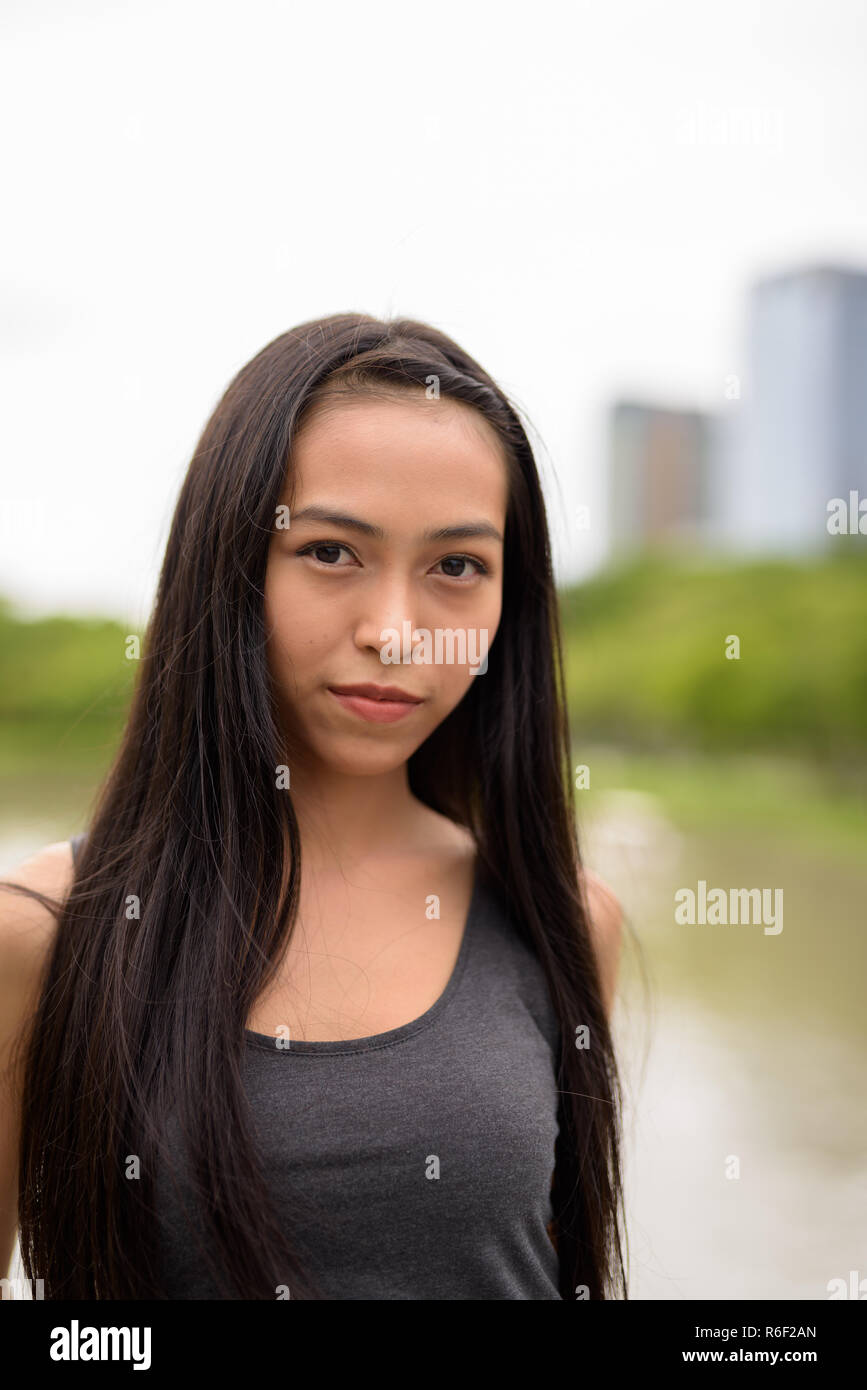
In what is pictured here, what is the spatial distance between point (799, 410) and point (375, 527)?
29.9 ft

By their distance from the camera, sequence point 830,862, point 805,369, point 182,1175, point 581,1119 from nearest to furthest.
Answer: point 182,1175, point 581,1119, point 830,862, point 805,369

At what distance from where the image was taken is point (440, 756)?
4.75ft

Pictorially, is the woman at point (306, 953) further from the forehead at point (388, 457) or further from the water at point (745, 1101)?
the water at point (745, 1101)

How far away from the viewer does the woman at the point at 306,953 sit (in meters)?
1.05

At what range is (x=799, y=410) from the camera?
9.38 m

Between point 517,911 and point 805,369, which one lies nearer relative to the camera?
point 517,911

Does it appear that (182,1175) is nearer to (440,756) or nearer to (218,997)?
(218,997)

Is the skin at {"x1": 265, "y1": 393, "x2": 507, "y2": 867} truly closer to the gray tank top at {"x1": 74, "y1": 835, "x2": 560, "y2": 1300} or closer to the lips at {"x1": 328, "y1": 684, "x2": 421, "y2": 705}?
the lips at {"x1": 328, "y1": 684, "x2": 421, "y2": 705}

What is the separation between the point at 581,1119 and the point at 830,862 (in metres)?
6.64

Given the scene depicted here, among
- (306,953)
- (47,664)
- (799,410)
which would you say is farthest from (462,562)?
(799,410)

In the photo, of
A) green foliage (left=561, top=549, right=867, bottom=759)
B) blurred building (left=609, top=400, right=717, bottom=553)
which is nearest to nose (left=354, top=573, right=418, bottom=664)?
green foliage (left=561, top=549, right=867, bottom=759)

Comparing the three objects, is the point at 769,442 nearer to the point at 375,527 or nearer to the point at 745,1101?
the point at 745,1101

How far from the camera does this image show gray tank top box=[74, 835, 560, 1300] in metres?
1.04
